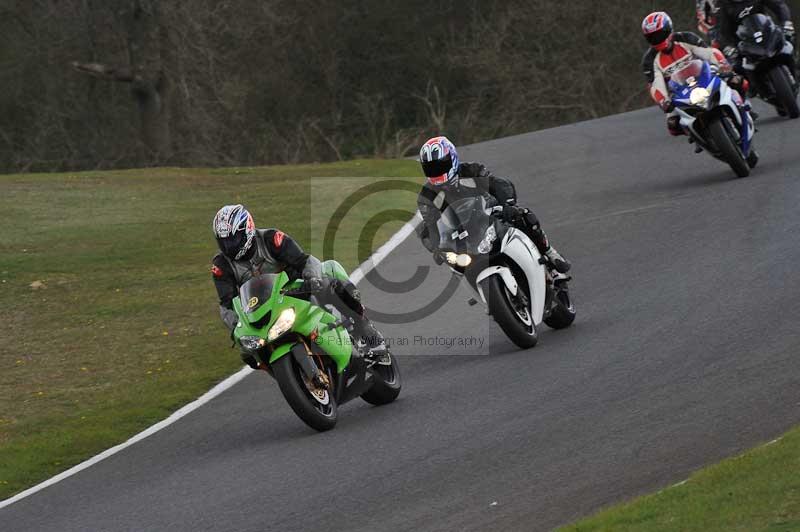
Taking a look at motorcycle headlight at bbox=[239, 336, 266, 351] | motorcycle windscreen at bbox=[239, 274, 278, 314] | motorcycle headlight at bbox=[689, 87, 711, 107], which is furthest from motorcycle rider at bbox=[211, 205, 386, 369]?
motorcycle headlight at bbox=[689, 87, 711, 107]

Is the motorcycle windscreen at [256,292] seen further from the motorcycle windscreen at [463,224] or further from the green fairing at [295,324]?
the motorcycle windscreen at [463,224]

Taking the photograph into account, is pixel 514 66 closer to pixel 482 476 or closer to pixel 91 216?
pixel 91 216

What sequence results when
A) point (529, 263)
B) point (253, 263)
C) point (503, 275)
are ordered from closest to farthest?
point (253, 263), point (503, 275), point (529, 263)

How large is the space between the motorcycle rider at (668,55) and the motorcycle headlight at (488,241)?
5649 millimetres

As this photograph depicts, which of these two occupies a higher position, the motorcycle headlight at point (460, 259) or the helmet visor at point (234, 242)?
the helmet visor at point (234, 242)

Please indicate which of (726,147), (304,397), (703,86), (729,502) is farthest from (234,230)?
(726,147)

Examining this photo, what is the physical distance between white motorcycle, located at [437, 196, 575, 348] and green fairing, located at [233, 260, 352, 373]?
1.45 m

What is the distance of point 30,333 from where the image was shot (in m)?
15.9

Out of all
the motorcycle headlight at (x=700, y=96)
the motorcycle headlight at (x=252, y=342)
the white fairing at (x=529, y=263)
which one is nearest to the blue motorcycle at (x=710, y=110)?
the motorcycle headlight at (x=700, y=96)

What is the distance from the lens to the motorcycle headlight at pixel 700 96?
15727 mm

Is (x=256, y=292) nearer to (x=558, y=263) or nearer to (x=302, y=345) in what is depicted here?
(x=302, y=345)

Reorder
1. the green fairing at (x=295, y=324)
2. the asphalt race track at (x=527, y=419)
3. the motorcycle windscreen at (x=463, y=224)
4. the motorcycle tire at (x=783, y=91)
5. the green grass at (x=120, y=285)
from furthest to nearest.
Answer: the motorcycle tire at (x=783, y=91)
the green grass at (x=120, y=285)
the motorcycle windscreen at (x=463, y=224)
the green fairing at (x=295, y=324)
the asphalt race track at (x=527, y=419)

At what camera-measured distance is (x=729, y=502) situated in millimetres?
6367

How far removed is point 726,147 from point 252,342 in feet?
27.3
